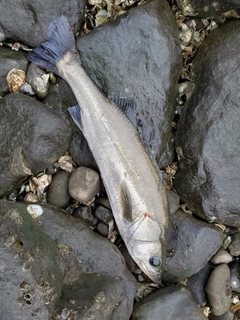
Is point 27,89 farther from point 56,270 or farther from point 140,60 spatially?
point 56,270

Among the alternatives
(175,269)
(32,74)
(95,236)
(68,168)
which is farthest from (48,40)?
(175,269)

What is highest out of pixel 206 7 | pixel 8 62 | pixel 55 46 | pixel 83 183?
pixel 206 7

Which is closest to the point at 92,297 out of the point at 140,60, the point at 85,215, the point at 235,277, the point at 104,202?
the point at 85,215

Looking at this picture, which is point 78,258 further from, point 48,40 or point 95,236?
point 48,40

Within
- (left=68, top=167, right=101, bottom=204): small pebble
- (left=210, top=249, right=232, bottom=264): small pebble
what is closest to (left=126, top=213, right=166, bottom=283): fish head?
(left=68, top=167, right=101, bottom=204): small pebble

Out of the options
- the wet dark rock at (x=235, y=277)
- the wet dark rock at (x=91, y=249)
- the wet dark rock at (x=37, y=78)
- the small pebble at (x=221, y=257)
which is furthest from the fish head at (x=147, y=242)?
the wet dark rock at (x=37, y=78)

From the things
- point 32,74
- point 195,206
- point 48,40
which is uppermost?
point 48,40

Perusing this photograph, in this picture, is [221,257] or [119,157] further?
[221,257]

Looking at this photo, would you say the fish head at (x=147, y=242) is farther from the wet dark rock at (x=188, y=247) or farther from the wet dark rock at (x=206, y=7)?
the wet dark rock at (x=206, y=7)
